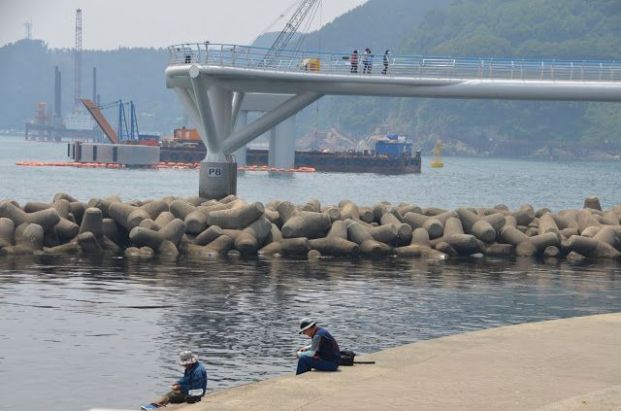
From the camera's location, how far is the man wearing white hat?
22.2 metres

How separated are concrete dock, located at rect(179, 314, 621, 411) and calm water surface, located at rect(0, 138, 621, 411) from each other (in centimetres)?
444

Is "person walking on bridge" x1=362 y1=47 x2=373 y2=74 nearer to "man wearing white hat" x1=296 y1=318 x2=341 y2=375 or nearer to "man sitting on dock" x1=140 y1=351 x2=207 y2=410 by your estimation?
"man wearing white hat" x1=296 y1=318 x2=341 y2=375

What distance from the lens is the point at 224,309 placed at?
38.0 metres

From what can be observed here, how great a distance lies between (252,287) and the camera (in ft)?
143

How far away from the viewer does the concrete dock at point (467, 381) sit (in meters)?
19.3

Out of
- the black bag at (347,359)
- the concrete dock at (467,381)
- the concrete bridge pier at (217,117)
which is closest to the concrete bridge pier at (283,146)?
the concrete bridge pier at (217,117)

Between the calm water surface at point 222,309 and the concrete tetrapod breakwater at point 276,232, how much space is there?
6.67 feet

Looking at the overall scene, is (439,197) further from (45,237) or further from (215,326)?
(215,326)

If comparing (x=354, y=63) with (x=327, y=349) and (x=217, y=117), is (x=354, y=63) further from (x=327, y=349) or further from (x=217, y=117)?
(x=327, y=349)

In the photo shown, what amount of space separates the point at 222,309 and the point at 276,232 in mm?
18487

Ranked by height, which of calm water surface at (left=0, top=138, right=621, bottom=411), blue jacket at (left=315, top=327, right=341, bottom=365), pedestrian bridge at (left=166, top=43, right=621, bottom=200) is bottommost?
calm water surface at (left=0, top=138, right=621, bottom=411)

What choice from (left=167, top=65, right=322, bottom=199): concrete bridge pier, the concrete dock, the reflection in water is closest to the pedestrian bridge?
(left=167, top=65, right=322, bottom=199): concrete bridge pier

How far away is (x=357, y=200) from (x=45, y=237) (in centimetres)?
7013

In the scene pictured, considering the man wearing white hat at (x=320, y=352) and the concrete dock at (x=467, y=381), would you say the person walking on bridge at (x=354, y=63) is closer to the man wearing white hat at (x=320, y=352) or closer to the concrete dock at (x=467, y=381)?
the concrete dock at (x=467, y=381)
